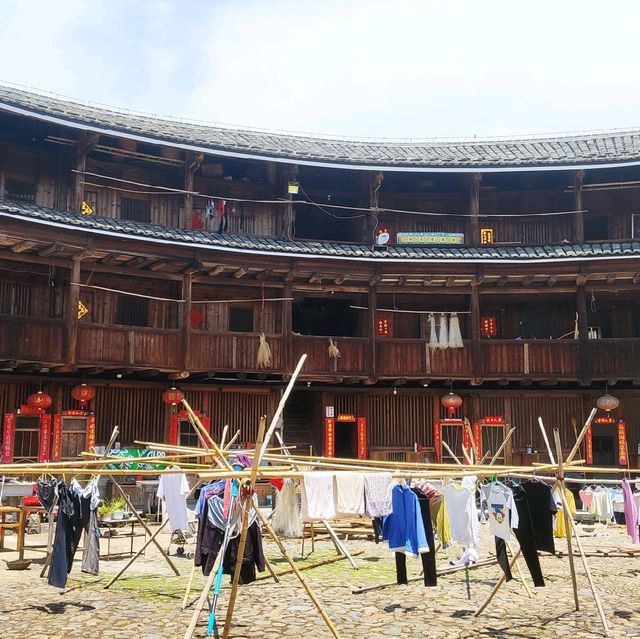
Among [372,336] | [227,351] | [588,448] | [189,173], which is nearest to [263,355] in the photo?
[227,351]

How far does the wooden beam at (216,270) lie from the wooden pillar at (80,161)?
4339 mm

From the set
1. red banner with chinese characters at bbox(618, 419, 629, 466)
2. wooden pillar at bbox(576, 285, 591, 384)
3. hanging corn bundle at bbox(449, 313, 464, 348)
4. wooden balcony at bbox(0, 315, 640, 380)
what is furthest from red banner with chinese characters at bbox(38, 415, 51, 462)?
red banner with chinese characters at bbox(618, 419, 629, 466)

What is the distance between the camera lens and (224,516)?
1070cm

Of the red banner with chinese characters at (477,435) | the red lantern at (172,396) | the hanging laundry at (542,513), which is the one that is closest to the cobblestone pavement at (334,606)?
the hanging laundry at (542,513)

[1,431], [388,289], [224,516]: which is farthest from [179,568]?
[388,289]

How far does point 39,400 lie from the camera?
22609 mm

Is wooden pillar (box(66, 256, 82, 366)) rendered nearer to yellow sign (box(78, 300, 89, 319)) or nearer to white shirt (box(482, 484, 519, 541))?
yellow sign (box(78, 300, 89, 319))

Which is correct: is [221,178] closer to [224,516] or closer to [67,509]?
[67,509]

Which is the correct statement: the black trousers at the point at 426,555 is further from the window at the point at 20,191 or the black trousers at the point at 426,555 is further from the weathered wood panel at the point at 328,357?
the window at the point at 20,191

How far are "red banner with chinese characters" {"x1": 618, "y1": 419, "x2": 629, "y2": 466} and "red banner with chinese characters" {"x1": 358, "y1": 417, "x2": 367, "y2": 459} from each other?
8.72 m

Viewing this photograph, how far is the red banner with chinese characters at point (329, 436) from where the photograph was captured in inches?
1035

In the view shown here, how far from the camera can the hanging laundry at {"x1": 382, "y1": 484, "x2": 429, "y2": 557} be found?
1152 centimetres

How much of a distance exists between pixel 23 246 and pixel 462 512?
14328 mm

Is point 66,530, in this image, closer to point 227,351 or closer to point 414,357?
point 227,351
